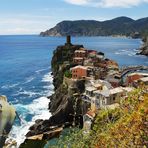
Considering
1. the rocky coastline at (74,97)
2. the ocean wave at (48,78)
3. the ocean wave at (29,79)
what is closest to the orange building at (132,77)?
the rocky coastline at (74,97)

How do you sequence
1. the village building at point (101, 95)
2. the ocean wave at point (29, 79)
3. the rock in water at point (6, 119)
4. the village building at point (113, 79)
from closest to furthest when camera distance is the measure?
the rock in water at point (6, 119), the village building at point (101, 95), the village building at point (113, 79), the ocean wave at point (29, 79)

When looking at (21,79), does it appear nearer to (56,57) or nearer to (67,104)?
(56,57)

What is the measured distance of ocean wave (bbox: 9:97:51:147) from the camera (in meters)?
50.0

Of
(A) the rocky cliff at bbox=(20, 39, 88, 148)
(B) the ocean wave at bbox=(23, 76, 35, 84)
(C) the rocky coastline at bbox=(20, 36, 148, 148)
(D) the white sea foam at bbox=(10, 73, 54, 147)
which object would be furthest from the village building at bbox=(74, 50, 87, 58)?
(A) the rocky cliff at bbox=(20, 39, 88, 148)

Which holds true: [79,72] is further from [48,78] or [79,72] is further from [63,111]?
[48,78]

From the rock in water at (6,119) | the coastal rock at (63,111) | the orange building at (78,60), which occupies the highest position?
the rock in water at (6,119)

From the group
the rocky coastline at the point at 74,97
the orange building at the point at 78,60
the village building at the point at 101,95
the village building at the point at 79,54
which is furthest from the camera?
the village building at the point at 79,54

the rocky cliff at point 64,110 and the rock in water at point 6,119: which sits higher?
the rock in water at point 6,119

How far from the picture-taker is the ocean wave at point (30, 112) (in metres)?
50.0

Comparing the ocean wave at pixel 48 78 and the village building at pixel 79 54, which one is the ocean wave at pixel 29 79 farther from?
the village building at pixel 79 54

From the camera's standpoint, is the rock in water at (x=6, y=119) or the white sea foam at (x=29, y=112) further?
the white sea foam at (x=29, y=112)

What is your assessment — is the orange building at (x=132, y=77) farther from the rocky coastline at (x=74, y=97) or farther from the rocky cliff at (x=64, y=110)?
the rocky cliff at (x=64, y=110)

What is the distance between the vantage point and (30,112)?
2393 inches

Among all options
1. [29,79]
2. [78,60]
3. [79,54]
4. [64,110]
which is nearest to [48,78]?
[29,79]
